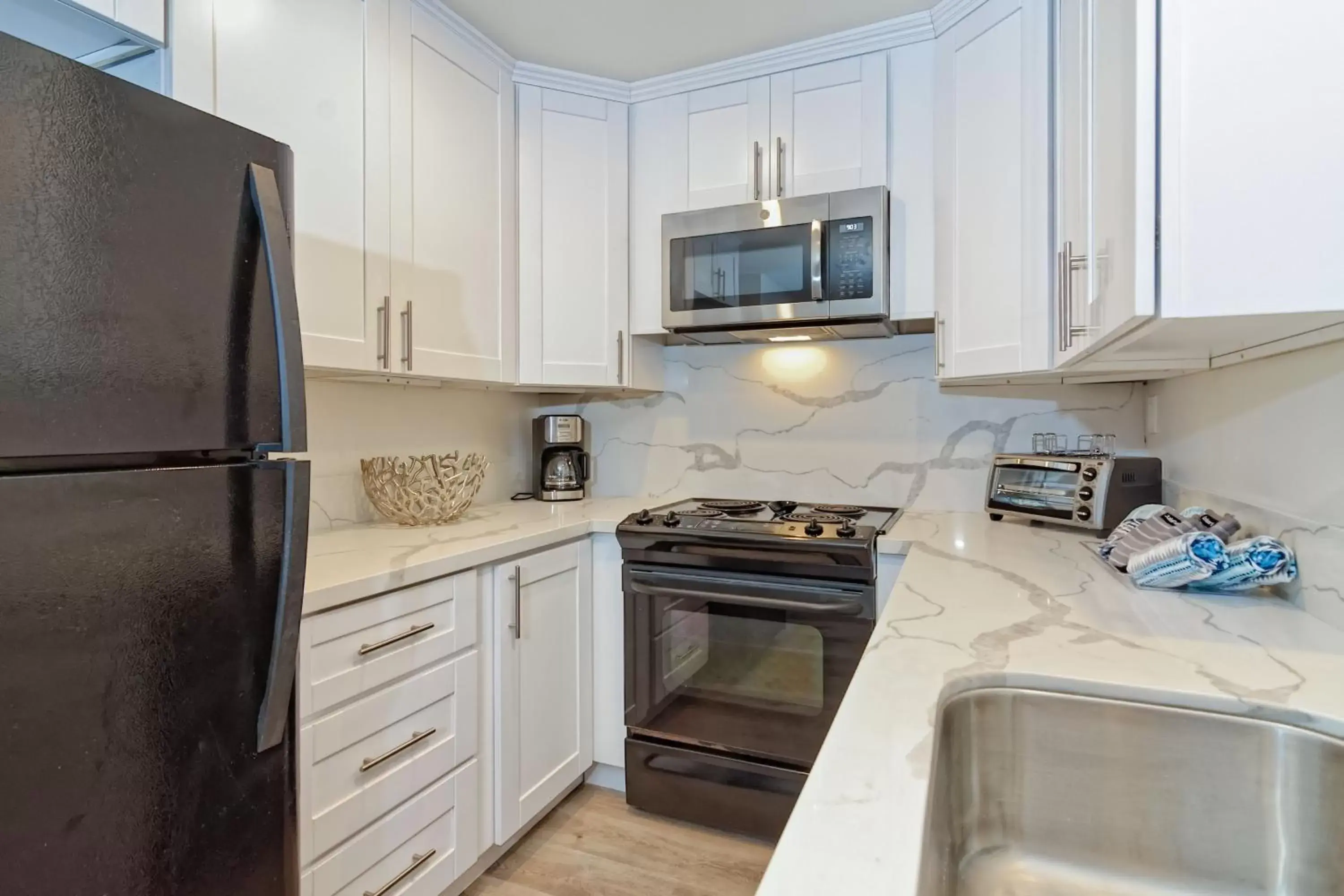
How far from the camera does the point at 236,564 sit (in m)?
0.90

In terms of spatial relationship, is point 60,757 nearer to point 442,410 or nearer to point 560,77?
point 442,410

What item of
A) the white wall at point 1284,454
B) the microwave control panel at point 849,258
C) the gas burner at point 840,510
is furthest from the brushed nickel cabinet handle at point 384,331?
the white wall at point 1284,454

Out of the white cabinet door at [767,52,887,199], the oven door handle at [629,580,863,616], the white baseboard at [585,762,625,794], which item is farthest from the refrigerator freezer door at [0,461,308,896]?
the white cabinet door at [767,52,887,199]

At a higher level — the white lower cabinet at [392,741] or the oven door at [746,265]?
the oven door at [746,265]

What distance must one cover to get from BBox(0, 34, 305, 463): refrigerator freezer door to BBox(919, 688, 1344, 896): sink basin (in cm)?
94

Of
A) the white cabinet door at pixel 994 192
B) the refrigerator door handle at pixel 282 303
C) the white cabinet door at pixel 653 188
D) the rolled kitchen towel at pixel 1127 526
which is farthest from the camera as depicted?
the white cabinet door at pixel 653 188


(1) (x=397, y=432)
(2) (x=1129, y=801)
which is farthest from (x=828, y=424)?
(2) (x=1129, y=801)

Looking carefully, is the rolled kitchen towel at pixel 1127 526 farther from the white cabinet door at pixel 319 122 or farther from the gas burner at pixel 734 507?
the white cabinet door at pixel 319 122

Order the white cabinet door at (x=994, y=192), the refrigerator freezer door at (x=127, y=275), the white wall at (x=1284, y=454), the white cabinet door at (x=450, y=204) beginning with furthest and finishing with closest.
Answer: the white cabinet door at (x=450, y=204) → the white cabinet door at (x=994, y=192) → the white wall at (x=1284, y=454) → the refrigerator freezer door at (x=127, y=275)

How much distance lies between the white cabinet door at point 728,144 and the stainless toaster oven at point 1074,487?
1.11m

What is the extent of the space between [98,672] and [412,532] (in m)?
1.05

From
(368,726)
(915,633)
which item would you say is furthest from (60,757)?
(915,633)

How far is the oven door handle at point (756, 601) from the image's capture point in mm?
1751

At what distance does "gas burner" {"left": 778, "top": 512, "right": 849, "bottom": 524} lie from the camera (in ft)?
6.47
